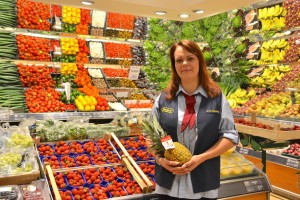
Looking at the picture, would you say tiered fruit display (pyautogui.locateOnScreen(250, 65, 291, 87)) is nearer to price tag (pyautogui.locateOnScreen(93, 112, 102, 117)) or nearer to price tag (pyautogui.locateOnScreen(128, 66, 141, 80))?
price tag (pyautogui.locateOnScreen(128, 66, 141, 80))

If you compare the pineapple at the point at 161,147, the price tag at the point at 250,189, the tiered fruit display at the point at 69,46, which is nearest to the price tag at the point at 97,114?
the tiered fruit display at the point at 69,46

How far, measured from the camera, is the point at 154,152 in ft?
7.64

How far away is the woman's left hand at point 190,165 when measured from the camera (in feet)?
6.89

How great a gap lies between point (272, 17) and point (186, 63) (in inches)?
218

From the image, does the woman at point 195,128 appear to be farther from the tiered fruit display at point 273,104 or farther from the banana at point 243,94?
the banana at point 243,94

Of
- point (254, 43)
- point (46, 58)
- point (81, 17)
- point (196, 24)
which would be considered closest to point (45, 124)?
point (46, 58)

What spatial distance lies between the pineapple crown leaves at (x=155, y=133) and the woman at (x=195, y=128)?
62 mm

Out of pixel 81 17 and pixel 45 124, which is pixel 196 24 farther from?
pixel 45 124

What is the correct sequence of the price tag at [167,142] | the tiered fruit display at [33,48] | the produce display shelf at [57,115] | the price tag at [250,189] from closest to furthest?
A: 1. the price tag at [167,142]
2. the price tag at [250,189]
3. the produce display shelf at [57,115]
4. the tiered fruit display at [33,48]

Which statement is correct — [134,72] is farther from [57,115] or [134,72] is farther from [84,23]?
[57,115]

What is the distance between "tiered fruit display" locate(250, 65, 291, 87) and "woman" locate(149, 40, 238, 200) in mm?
5009

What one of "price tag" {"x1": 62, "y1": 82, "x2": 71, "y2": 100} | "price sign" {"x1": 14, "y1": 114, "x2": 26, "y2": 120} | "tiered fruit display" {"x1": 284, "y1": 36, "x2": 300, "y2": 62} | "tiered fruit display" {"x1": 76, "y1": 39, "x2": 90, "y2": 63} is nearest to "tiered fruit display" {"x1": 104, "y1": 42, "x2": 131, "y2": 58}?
"tiered fruit display" {"x1": 76, "y1": 39, "x2": 90, "y2": 63}

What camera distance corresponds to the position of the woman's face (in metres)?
2.25

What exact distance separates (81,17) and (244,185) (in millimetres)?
5484
